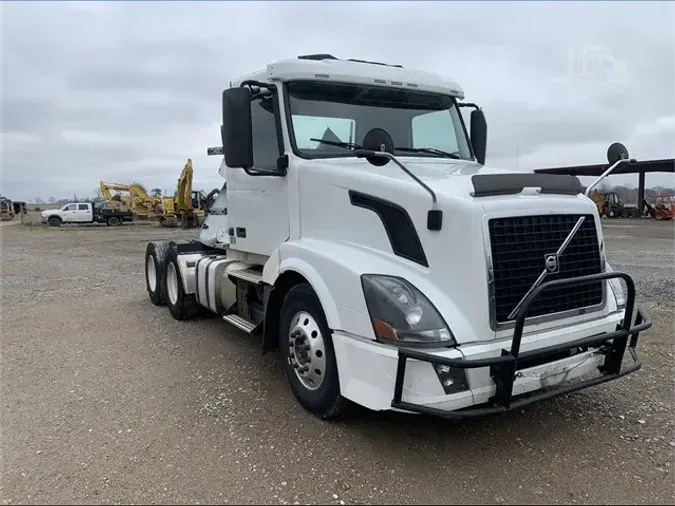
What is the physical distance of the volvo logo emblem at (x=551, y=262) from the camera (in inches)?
128

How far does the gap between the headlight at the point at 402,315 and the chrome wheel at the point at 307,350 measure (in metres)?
0.66

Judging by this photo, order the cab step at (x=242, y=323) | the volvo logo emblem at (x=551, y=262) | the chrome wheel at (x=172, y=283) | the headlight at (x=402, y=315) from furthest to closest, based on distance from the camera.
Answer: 1. the chrome wheel at (x=172, y=283)
2. the cab step at (x=242, y=323)
3. the volvo logo emblem at (x=551, y=262)
4. the headlight at (x=402, y=315)

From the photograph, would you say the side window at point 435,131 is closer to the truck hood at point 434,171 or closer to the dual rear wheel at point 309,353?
the truck hood at point 434,171

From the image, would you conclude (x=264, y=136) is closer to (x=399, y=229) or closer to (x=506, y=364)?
(x=399, y=229)

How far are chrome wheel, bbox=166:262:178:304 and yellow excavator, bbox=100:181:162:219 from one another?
3009 cm

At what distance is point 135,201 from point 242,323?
34.4 meters

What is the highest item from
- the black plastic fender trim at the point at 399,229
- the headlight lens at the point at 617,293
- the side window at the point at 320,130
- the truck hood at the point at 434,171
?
the side window at the point at 320,130

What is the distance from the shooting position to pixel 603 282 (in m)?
3.62

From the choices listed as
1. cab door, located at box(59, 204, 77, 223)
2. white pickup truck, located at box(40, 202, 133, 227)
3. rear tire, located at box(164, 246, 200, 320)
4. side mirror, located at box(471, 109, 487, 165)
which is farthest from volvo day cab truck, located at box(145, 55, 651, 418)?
cab door, located at box(59, 204, 77, 223)

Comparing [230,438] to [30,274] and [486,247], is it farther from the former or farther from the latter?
[30,274]

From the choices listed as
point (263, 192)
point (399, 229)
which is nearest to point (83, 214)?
point (263, 192)

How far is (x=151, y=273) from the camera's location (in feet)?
25.7

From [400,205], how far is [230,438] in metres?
1.94

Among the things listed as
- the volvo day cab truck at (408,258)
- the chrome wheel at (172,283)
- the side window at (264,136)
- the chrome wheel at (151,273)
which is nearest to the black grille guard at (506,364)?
the volvo day cab truck at (408,258)
